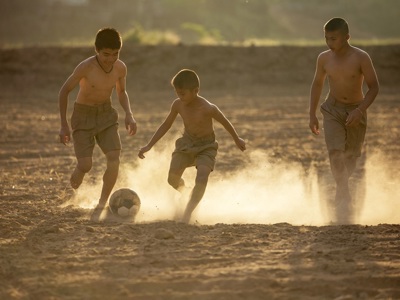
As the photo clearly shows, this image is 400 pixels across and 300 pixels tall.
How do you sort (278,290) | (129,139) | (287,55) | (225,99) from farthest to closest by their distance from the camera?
(287,55), (225,99), (129,139), (278,290)

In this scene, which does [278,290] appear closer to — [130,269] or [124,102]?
[130,269]

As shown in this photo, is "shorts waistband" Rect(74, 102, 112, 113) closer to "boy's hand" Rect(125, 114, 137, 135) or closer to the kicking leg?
"boy's hand" Rect(125, 114, 137, 135)

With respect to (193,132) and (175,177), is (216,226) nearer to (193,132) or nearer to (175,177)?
(175,177)

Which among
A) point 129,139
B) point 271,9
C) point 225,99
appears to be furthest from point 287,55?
point 271,9

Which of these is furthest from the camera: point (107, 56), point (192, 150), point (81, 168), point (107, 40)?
point (81, 168)

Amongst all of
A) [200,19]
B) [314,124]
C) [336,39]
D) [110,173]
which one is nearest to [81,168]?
[110,173]

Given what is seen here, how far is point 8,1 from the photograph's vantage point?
43.2 meters

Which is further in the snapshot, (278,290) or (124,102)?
(124,102)

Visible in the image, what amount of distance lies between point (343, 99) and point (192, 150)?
5.32 feet

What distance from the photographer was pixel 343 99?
8078 millimetres

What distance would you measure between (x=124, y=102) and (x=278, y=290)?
3416 millimetres

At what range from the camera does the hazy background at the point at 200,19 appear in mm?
40312

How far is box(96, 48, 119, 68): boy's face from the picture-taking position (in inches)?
295

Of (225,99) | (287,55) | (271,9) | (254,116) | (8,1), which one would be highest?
(271,9)
